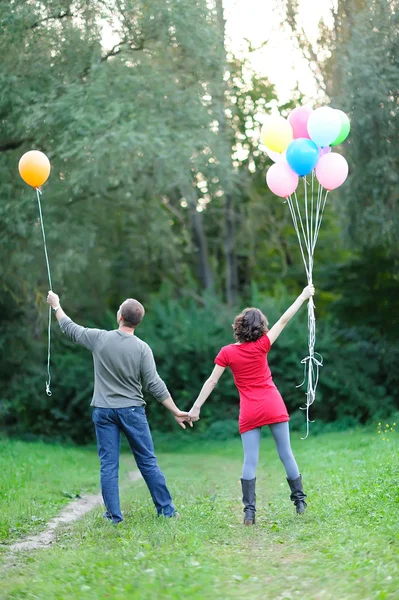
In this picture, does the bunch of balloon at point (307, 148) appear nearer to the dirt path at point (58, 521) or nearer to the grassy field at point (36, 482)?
the dirt path at point (58, 521)

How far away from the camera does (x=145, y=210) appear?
64.8ft

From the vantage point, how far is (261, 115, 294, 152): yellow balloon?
8359mm

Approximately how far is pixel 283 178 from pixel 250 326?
2321 millimetres

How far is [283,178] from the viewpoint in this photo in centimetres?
848

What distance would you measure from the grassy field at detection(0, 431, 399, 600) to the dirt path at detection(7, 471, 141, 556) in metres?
0.16

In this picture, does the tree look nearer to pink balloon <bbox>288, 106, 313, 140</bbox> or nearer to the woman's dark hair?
pink balloon <bbox>288, 106, 313, 140</bbox>

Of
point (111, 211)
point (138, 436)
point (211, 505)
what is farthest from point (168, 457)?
point (138, 436)

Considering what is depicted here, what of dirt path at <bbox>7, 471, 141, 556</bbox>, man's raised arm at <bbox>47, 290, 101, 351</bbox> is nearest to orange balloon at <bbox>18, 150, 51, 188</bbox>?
man's raised arm at <bbox>47, 290, 101, 351</bbox>

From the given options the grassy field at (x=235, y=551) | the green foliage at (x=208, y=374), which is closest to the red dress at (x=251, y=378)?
the grassy field at (x=235, y=551)

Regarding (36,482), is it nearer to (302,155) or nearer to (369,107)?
(302,155)

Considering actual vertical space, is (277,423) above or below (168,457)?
above

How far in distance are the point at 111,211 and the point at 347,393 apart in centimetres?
708

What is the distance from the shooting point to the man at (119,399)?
6.75 m

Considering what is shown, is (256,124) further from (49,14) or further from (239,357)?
(239,357)
